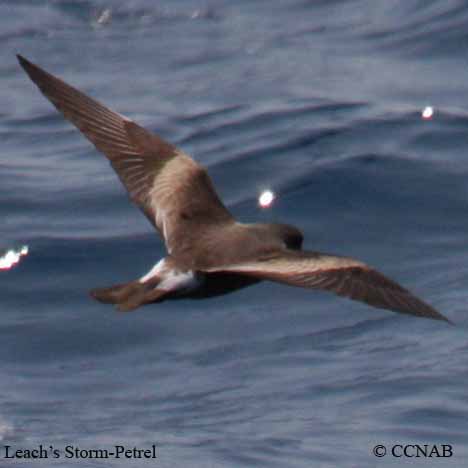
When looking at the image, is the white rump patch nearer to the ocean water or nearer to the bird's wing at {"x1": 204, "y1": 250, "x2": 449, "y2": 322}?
the bird's wing at {"x1": 204, "y1": 250, "x2": 449, "y2": 322}

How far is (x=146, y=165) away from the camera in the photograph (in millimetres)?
7820

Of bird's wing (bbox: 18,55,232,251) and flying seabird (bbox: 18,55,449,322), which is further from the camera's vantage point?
bird's wing (bbox: 18,55,232,251)

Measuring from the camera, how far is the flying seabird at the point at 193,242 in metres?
6.28

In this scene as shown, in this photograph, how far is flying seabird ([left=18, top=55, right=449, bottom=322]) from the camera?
20.6ft

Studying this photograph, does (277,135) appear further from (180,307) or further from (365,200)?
(180,307)

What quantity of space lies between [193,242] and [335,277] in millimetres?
858

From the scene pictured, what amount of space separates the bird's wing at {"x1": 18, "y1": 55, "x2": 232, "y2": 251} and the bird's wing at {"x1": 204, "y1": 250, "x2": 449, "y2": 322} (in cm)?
80

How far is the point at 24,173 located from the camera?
39.0 ft

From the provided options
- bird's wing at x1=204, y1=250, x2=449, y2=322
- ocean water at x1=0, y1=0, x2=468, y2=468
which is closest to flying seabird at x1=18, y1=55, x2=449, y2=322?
bird's wing at x1=204, y1=250, x2=449, y2=322

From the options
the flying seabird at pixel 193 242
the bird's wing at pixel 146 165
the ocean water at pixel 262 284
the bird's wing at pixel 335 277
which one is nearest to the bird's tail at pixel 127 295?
the flying seabird at pixel 193 242

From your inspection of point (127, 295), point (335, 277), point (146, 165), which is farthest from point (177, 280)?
point (146, 165)

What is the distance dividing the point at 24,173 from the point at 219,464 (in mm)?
4450

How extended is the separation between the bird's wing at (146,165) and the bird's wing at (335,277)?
0.80 meters

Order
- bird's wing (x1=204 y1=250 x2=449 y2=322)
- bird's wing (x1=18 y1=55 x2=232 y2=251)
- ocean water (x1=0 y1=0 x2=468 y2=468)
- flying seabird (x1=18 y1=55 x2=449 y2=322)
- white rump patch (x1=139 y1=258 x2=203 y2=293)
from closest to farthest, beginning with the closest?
bird's wing (x1=204 y1=250 x2=449 y2=322) < flying seabird (x1=18 y1=55 x2=449 y2=322) < white rump patch (x1=139 y1=258 x2=203 y2=293) < bird's wing (x1=18 y1=55 x2=232 y2=251) < ocean water (x1=0 y1=0 x2=468 y2=468)
